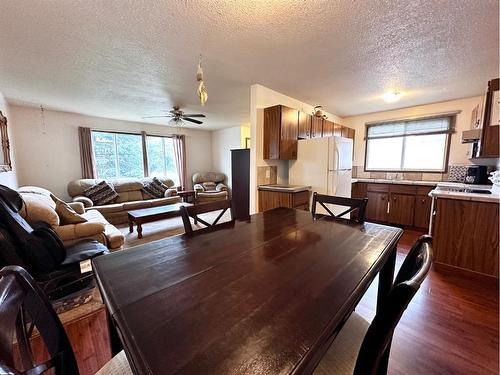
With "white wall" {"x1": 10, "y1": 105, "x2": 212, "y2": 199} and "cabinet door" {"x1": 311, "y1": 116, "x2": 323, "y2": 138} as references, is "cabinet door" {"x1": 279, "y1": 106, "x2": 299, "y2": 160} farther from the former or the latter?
"white wall" {"x1": 10, "y1": 105, "x2": 212, "y2": 199}

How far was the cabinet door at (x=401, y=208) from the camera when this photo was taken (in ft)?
12.1

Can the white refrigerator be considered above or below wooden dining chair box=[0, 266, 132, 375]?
above

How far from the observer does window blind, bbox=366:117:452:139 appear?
3.82 meters

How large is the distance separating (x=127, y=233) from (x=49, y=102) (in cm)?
270

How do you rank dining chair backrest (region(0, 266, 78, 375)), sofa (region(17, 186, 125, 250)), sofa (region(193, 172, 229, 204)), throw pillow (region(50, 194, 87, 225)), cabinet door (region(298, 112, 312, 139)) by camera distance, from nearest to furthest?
dining chair backrest (region(0, 266, 78, 375))
sofa (region(17, 186, 125, 250))
throw pillow (region(50, 194, 87, 225))
cabinet door (region(298, 112, 312, 139))
sofa (region(193, 172, 229, 204))

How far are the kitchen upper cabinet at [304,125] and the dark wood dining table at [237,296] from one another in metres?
2.37

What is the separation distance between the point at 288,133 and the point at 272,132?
0.26 metres

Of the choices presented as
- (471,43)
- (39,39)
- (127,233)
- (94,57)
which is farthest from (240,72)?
(127,233)

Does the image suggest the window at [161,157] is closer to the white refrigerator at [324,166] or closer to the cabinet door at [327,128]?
the white refrigerator at [324,166]

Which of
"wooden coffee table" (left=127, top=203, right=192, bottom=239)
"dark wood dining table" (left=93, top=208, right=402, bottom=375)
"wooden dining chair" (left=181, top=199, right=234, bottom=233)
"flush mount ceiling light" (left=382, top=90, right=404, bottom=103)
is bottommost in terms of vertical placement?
"wooden coffee table" (left=127, top=203, right=192, bottom=239)

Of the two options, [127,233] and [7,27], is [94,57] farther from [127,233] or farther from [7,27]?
[127,233]

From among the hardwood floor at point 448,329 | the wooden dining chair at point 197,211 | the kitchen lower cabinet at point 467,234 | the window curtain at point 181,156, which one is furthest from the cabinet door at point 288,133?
the window curtain at point 181,156

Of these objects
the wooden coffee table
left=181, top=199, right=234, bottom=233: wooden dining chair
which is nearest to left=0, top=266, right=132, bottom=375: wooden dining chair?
left=181, top=199, right=234, bottom=233: wooden dining chair

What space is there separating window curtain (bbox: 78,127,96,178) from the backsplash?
6.05 meters
